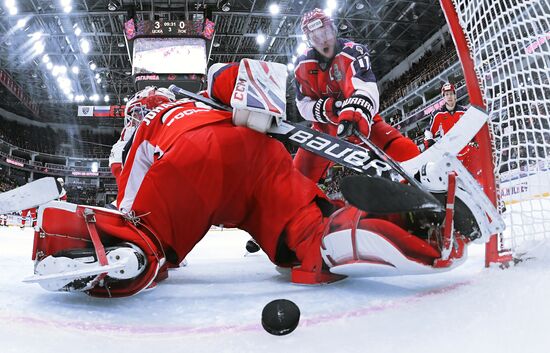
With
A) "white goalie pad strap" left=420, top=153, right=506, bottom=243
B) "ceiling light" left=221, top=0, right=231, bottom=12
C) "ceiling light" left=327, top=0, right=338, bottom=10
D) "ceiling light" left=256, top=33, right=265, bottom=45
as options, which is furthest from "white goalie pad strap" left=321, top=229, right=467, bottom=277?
"ceiling light" left=256, top=33, right=265, bottom=45

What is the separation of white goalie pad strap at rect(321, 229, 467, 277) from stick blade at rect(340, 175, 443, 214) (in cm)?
20

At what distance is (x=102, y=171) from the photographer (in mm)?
21531

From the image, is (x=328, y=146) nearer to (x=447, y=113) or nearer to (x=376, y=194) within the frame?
(x=376, y=194)

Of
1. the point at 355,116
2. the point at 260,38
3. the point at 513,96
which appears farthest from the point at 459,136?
the point at 260,38

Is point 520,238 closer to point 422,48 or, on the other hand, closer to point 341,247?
point 341,247

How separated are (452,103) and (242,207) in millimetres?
3117

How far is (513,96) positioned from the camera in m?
1.21

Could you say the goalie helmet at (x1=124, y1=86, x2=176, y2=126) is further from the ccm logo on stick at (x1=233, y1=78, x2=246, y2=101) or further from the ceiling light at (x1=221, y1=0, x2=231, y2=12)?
the ceiling light at (x1=221, y1=0, x2=231, y2=12)

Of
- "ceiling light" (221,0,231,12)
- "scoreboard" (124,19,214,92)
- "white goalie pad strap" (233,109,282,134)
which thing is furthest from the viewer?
"ceiling light" (221,0,231,12)

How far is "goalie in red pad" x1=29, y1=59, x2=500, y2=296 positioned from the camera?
0.89 m

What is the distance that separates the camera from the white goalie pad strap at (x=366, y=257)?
3.02ft

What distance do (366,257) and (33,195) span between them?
77cm

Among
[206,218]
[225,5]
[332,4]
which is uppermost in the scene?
[332,4]

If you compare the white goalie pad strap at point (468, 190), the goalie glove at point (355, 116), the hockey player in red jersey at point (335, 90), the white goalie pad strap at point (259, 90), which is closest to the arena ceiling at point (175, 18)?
the hockey player in red jersey at point (335, 90)
